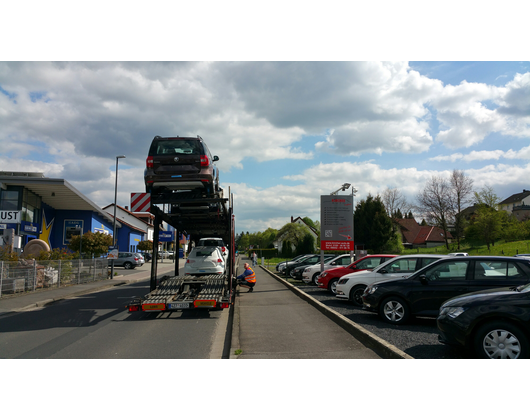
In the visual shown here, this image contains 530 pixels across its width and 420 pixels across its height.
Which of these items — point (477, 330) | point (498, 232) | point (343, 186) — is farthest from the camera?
point (498, 232)

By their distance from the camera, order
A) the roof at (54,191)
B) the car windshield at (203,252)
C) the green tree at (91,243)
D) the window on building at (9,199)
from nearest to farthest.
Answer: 1. the car windshield at (203,252)
2. the green tree at (91,243)
3. the window on building at (9,199)
4. the roof at (54,191)

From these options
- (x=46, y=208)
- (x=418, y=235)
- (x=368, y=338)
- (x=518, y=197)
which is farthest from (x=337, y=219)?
(x=518, y=197)

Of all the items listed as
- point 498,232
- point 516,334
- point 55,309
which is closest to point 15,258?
point 55,309

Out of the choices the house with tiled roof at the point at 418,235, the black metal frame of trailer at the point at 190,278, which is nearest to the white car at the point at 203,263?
the black metal frame of trailer at the point at 190,278

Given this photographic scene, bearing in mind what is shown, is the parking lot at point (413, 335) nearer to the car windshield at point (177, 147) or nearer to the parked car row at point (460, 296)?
the parked car row at point (460, 296)

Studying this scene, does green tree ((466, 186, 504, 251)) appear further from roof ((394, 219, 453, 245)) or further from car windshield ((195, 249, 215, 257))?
car windshield ((195, 249, 215, 257))

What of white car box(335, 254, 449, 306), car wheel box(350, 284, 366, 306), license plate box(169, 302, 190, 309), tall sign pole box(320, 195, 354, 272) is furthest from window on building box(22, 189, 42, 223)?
car wheel box(350, 284, 366, 306)

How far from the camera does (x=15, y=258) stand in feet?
56.1

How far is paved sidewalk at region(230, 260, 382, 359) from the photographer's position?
605 centimetres

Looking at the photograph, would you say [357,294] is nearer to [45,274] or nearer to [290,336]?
[290,336]

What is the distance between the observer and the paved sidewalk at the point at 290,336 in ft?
19.8

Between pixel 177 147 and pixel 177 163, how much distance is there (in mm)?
441
